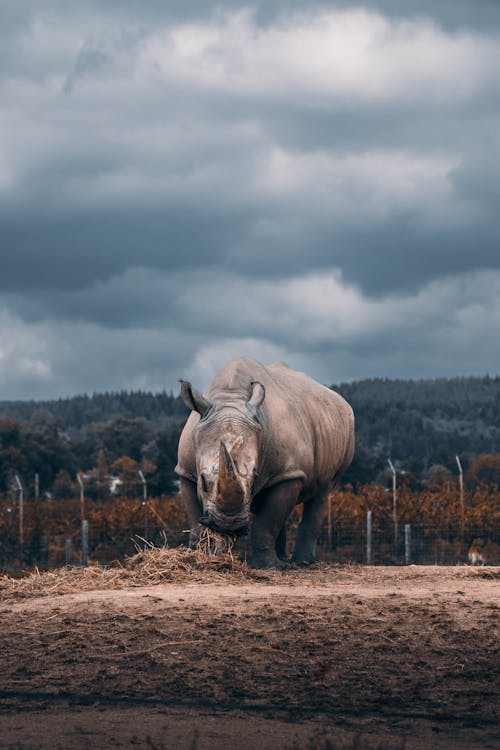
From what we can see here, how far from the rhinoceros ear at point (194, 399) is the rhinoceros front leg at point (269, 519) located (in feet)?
4.53

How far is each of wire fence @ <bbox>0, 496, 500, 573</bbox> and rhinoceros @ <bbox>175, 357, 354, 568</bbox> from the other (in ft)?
40.8

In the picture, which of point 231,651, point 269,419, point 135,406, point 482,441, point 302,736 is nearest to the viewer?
point 302,736

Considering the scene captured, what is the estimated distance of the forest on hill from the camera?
5581cm

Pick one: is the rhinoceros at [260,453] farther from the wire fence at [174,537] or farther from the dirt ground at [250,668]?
the wire fence at [174,537]

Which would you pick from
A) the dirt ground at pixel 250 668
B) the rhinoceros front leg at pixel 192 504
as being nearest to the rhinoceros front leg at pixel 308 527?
the rhinoceros front leg at pixel 192 504

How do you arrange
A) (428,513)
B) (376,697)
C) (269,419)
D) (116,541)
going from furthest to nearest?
(428,513) → (116,541) → (269,419) → (376,697)

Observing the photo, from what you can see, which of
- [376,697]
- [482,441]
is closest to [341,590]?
[376,697]

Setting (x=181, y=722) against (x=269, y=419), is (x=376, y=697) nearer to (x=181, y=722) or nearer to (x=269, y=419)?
(x=181, y=722)

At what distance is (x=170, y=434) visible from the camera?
58.9 meters

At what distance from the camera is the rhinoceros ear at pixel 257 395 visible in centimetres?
1330

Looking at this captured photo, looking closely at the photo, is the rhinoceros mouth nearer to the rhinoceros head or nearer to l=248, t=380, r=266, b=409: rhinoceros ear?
the rhinoceros head

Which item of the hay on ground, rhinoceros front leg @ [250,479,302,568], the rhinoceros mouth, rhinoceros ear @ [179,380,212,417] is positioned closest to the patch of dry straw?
the hay on ground

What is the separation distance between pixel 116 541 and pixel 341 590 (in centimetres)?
2015

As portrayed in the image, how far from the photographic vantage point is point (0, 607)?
11133mm
